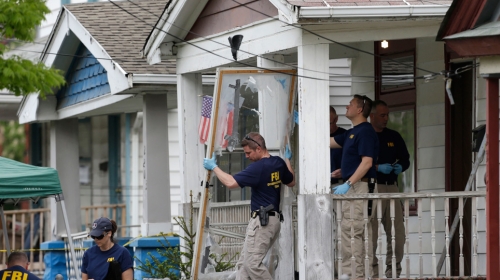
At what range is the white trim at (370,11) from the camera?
9594 mm

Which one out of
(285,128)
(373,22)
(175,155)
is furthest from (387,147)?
(175,155)

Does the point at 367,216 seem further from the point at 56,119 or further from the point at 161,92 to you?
the point at 56,119

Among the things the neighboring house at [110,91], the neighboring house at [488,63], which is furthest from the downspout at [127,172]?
the neighboring house at [488,63]

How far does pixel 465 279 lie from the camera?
990 centimetres

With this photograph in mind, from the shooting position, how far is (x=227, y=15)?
38.5ft

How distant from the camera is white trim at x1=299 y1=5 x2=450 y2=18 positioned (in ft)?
31.5

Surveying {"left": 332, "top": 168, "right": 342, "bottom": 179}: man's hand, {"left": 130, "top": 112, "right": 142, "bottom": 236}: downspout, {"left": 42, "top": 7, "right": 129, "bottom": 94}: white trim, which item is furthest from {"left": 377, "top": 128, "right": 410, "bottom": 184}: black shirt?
{"left": 130, "top": 112, "right": 142, "bottom": 236}: downspout

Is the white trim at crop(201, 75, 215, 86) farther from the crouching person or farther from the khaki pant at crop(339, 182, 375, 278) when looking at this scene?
the khaki pant at crop(339, 182, 375, 278)

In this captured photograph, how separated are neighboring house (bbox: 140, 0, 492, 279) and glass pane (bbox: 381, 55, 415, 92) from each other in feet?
0.06

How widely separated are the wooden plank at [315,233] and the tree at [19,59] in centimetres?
512

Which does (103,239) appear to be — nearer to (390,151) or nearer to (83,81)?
(390,151)

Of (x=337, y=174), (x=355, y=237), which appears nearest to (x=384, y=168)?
(x=337, y=174)

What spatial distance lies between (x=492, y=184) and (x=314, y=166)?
226 centimetres

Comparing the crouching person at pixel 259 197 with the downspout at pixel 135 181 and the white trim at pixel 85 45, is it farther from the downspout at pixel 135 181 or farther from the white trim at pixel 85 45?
the downspout at pixel 135 181
